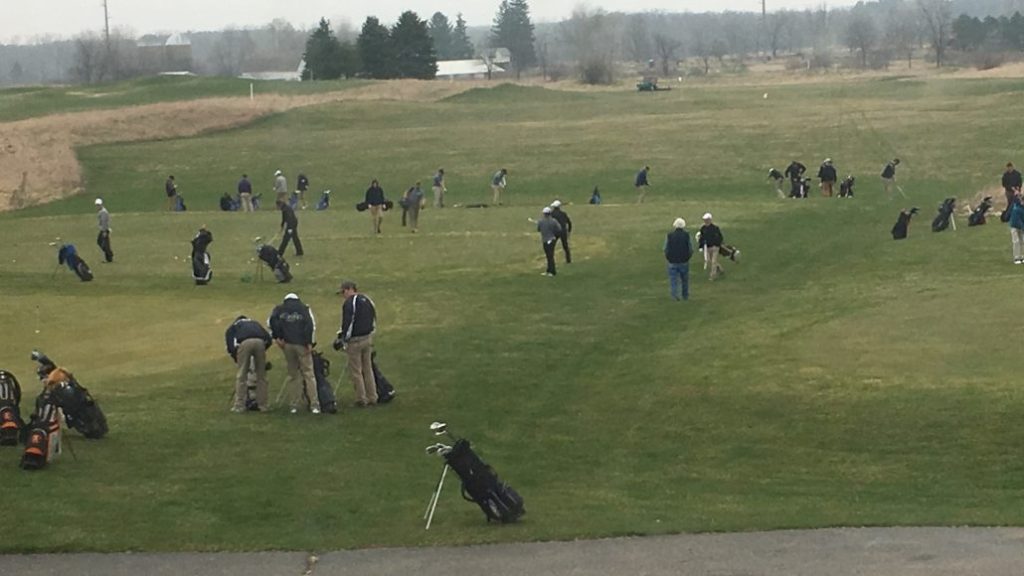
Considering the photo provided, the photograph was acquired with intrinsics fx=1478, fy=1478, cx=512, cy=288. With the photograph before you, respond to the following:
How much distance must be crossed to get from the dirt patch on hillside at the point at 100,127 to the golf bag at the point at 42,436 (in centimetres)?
5209

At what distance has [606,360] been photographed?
86.9 ft

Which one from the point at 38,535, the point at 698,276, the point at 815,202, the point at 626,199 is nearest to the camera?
the point at 38,535

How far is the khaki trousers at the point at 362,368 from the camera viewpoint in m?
22.2

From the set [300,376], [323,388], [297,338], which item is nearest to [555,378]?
[323,388]

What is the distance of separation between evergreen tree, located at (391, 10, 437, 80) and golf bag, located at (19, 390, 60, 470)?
400 ft

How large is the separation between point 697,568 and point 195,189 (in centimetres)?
6311

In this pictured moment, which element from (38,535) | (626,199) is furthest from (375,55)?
(38,535)

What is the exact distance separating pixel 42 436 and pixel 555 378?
9478 millimetres

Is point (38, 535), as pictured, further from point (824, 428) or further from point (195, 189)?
point (195, 189)

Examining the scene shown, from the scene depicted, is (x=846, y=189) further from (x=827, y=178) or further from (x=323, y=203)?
(x=323, y=203)

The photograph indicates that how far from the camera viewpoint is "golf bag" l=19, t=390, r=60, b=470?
17.9 m

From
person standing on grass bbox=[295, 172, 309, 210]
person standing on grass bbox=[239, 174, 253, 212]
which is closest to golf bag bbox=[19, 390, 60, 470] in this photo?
person standing on grass bbox=[239, 174, 253, 212]

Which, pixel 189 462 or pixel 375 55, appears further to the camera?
pixel 375 55

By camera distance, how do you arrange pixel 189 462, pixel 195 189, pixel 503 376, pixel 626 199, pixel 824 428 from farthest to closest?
pixel 195 189 < pixel 626 199 < pixel 503 376 < pixel 824 428 < pixel 189 462
